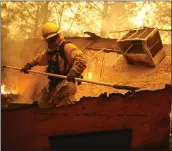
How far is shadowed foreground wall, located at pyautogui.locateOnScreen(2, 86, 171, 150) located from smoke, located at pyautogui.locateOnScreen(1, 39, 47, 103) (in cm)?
257

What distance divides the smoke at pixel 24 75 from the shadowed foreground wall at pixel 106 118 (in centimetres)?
257

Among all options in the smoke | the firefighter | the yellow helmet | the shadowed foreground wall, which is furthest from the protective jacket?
the smoke

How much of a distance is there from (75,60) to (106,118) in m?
1.14

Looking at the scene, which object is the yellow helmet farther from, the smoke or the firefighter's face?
the smoke

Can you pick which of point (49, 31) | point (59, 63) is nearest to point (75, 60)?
point (59, 63)

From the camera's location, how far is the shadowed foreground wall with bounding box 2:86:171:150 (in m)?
4.70

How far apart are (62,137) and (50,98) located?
1060mm

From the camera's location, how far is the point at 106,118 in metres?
4.73

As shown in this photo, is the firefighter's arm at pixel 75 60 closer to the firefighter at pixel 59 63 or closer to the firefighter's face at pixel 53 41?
the firefighter at pixel 59 63

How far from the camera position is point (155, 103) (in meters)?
4.71

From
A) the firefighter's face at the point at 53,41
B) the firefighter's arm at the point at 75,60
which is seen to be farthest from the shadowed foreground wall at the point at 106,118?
the firefighter's face at the point at 53,41

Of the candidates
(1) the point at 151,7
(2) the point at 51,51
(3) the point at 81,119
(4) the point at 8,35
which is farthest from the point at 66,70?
(1) the point at 151,7

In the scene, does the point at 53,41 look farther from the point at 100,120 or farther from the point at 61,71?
the point at 100,120

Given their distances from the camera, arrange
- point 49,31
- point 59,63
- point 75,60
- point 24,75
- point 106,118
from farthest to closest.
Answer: point 24,75
point 59,63
point 49,31
point 75,60
point 106,118
